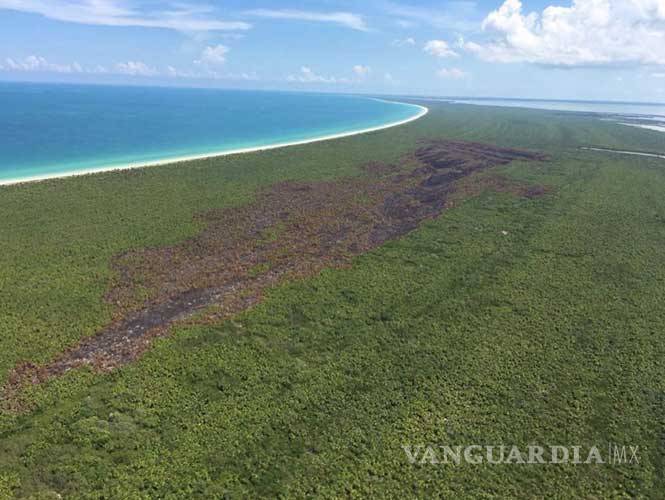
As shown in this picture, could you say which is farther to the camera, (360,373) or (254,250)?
(254,250)

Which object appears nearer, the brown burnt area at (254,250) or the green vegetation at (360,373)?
the green vegetation at (360,373)

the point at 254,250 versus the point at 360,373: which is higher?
the point at 254,250

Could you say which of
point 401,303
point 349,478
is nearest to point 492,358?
point 401,303

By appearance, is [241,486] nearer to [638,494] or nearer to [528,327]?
[638,494]

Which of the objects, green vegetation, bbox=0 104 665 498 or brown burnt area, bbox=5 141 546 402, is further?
brown burnt area, bbox=5 141 546 402
